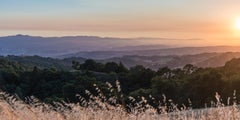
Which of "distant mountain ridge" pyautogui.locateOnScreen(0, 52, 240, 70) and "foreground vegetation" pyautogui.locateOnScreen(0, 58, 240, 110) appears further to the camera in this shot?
"distant mountain ridge" pyautogui.locateOnScreen(0, 52, 240, 70)

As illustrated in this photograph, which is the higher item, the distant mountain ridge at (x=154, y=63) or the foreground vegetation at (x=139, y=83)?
the foreground vegetation at (x=139, y=83)

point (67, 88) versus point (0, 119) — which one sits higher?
point (0, 119)

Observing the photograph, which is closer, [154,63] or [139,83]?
[139,83]

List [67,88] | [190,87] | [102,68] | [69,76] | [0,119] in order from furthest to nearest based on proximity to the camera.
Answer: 1. [102,68]
2. [69,76]
3. [67,88]
4. [190,87]
5. [0,119]

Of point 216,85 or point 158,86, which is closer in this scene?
point 216,85

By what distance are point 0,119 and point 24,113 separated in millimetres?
229

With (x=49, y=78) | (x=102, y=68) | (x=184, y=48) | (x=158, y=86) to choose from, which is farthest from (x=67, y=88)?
(x=184, y=48)

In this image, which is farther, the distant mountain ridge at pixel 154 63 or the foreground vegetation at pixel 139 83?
the distant mountain ridge at pixel 154 63

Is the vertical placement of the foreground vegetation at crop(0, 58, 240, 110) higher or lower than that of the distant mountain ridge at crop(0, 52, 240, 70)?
higher

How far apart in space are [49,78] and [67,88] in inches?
396

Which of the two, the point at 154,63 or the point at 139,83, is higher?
the point at 139,83

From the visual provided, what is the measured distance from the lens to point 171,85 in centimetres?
2583

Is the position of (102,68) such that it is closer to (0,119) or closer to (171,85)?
(171,85)

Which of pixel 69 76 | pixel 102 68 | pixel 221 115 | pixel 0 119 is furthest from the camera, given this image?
pixel 102 68
